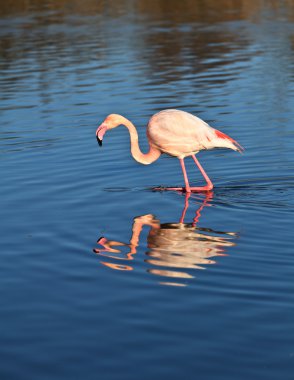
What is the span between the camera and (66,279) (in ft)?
24.0

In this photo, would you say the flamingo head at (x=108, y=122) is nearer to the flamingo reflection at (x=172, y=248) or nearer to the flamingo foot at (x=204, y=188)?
the flamingo foot at (x=204, y=188)

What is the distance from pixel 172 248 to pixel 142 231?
701 mm

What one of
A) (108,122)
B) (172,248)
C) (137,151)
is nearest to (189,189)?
(137,151)

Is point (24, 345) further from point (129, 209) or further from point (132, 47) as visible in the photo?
point (132, 47)

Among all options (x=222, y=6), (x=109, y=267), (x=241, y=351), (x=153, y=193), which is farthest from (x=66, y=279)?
(x=222, y=6)

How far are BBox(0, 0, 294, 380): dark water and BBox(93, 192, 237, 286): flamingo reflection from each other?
2 cm

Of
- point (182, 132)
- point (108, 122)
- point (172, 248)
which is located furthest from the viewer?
point (108, 122)

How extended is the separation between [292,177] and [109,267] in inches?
139

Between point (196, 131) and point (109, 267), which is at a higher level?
point (196, 131)

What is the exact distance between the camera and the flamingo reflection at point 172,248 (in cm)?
748

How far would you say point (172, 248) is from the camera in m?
8.10

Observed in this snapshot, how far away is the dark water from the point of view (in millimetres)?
5797

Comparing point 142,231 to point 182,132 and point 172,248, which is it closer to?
point 172,248

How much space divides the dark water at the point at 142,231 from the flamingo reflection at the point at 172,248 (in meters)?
0.02
